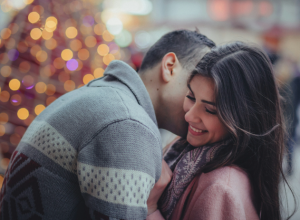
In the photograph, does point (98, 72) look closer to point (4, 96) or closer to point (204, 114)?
point (4, 96)

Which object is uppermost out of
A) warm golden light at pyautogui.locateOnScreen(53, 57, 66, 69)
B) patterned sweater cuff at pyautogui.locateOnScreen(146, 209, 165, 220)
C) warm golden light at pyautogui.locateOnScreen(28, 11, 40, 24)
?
warm golden light at pyautogui.locateOnScreen(28, 11, 40, 24)

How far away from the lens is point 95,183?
74 cm

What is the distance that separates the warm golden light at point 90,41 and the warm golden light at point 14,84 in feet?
1.47

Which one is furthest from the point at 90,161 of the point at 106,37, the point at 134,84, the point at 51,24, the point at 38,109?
the point at 106,37

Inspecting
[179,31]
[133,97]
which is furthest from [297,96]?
[133,97]

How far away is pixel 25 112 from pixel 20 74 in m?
0.20

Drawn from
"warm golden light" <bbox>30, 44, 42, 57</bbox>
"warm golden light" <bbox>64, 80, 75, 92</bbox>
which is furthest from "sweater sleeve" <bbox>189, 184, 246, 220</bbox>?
"warm golden light" <bbox>30, 44, 42, 57</bbox>

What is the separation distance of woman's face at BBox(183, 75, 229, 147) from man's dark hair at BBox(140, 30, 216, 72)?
10.4 inches

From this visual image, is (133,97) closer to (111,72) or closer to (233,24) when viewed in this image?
(111,72)

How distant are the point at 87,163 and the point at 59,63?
0.73 m

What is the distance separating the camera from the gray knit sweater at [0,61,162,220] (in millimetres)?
728

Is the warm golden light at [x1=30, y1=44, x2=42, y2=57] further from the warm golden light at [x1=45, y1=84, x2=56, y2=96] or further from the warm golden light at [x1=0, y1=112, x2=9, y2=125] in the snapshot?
the warm golden light at [x1=0, y1=112, x2=9, y2=125]

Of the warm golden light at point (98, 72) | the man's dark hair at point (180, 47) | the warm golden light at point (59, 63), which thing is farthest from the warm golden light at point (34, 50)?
the man's dark hair at point (180, 47)

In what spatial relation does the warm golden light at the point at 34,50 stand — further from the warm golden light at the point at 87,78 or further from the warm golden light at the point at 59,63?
the warm golden light at the point at 87,78
